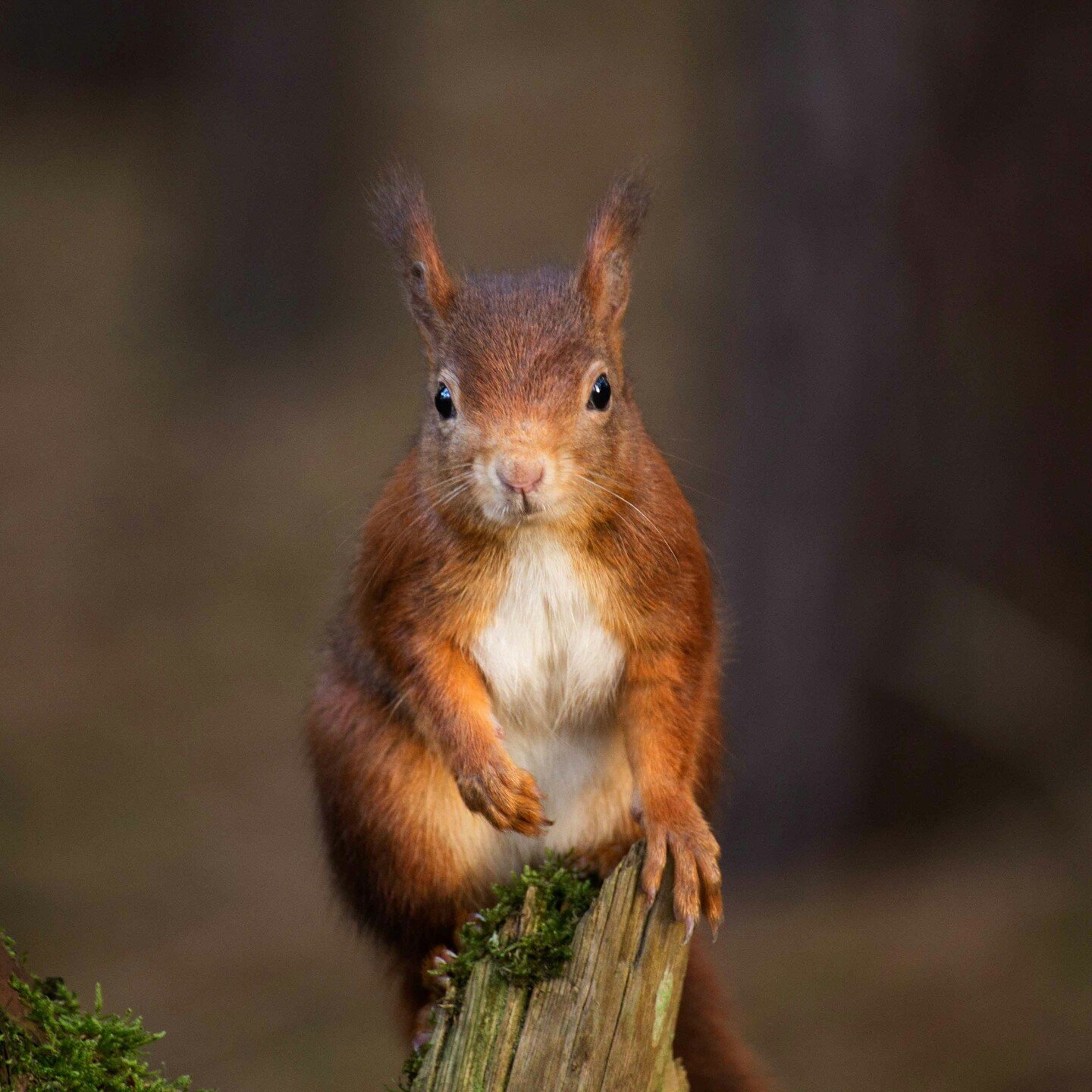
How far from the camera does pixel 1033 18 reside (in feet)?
15.6

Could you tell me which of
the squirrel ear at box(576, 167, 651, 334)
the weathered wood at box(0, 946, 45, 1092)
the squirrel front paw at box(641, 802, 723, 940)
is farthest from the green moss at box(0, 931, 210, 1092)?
the squirrel ear at box(576, 167, 651, 334)

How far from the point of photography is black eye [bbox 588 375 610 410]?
6.85ft

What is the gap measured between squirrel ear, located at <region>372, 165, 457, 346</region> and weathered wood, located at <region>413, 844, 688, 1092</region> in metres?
0.90

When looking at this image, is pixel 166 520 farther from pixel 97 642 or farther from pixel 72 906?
Answer: pixel 72 906

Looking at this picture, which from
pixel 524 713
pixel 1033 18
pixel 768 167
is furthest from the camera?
pixel 768 167

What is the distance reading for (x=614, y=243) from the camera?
223cm

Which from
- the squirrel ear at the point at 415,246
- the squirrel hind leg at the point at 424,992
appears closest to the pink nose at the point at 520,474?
the squirrel ear at the point at 415,246

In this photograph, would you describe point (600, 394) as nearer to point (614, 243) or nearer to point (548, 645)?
point (614, 243)

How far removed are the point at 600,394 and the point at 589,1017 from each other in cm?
88

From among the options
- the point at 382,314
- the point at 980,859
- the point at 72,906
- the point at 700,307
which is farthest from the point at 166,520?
the point at 980,859

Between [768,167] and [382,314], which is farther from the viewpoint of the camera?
[382,314]

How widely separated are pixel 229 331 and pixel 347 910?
19.0ft

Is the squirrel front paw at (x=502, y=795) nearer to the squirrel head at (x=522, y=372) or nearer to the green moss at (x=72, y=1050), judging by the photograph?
the squirrel head at (x=522, y=372)

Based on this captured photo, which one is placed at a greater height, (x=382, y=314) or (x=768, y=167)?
(x=382, y=314)
